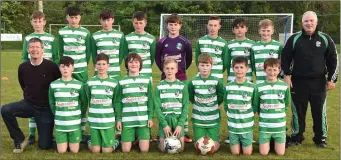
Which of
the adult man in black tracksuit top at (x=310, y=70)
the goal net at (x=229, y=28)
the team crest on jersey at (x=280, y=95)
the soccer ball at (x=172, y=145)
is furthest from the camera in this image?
the goal net at (x=229, y=28)

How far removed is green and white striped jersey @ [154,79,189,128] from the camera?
533cm

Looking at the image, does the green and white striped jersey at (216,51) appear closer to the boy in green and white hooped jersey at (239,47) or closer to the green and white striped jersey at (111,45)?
the boy in green and white hooped jersey at (239,47)

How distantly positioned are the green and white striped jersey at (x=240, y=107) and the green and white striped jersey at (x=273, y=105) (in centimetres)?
14

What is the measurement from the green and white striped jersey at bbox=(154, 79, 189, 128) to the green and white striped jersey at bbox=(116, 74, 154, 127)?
7.5 inches

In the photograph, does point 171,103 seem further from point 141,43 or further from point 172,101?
point 141,43

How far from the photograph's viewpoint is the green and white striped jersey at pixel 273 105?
5.23 metres

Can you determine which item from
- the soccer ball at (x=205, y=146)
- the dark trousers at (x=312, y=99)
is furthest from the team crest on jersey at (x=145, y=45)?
the dark trousers at (x=312, y=99)

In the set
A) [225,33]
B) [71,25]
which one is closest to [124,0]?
[225,33]

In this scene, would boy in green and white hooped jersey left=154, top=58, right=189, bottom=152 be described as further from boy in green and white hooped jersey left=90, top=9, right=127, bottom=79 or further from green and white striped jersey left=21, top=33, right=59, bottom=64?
green and white striped jersey left=21, top=33, right=59, bottom=64

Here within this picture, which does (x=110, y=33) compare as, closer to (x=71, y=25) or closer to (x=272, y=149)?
(x=71, y=25)

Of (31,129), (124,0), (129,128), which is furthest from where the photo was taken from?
(124,0)

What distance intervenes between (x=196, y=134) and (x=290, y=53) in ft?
5.81

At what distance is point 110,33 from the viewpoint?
598 centimetres

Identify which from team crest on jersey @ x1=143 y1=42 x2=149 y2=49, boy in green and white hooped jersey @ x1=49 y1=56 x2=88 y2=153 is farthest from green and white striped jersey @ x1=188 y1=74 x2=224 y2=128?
boy in green and white hooped jersey @ x1=49 y1=56 x2=88 y2=153
